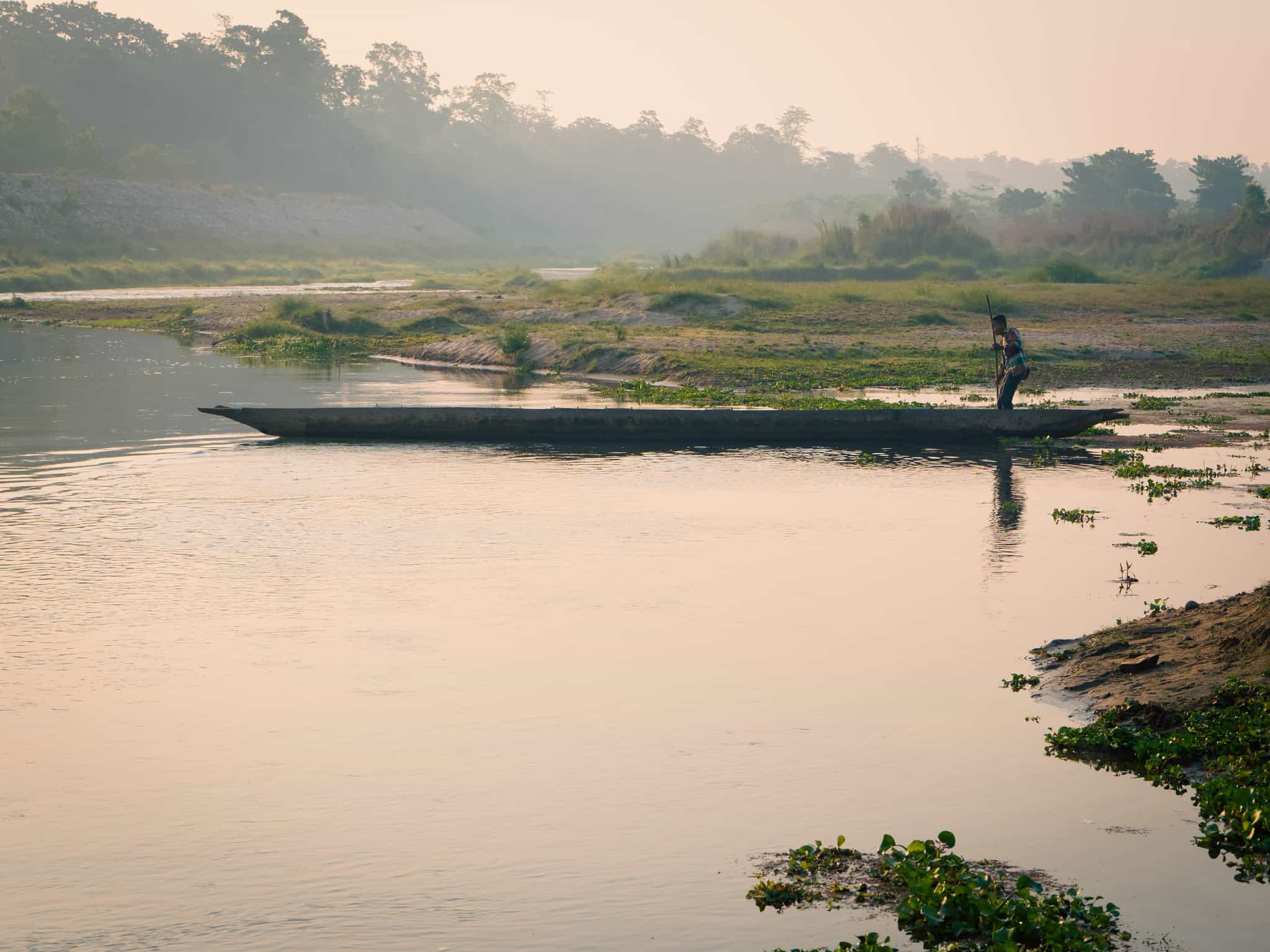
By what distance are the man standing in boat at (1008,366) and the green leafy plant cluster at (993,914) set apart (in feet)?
51.4

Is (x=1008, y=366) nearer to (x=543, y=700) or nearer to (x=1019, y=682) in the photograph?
(x=1019, y=682)

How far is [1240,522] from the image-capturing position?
1511cm

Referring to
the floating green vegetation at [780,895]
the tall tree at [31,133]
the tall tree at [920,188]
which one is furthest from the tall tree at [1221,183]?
the floating green vegetation at [780,895]

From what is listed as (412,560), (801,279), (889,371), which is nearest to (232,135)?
(801,279)

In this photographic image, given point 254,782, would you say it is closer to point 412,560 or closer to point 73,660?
point 73,660

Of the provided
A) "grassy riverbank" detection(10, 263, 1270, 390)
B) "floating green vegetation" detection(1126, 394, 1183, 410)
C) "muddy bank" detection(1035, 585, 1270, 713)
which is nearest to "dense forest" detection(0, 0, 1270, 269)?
"grassy riverbank" detection(10, 263, 1270, 390)

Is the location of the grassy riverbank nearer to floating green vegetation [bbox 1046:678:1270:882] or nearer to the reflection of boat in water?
the reflection of boat in water

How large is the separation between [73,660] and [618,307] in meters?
32.8

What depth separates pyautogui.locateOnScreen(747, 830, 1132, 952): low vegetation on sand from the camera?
5.95 m

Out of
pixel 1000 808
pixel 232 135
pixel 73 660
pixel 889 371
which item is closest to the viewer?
pixel 1000 808

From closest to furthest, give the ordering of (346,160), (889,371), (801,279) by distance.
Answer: (889,371) → (801,279) → (346,160)

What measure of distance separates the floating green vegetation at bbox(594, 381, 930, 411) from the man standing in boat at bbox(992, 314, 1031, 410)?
7.91 feet

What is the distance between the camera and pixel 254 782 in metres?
8.00

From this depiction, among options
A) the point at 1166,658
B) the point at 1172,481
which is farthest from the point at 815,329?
the point at 1166,658
